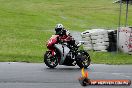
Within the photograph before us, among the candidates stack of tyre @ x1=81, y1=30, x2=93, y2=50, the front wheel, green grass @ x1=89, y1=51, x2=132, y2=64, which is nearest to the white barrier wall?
green grass @ x1=89, y1=51, x2=132, y2=64

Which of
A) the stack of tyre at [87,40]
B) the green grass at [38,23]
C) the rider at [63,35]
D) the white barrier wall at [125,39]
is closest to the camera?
the rider at [63,35]

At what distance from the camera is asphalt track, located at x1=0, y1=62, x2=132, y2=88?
1048 cm

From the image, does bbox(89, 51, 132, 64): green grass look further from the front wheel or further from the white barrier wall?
the front wheel

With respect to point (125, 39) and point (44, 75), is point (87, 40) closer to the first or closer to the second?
point (125, 39)

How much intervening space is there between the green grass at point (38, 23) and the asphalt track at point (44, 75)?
8.04ft

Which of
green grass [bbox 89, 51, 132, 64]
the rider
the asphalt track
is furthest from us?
green grass [bbox 89, 51, 132, 64]

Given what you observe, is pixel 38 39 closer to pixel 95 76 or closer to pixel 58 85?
pixel 95 76

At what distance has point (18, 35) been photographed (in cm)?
2762

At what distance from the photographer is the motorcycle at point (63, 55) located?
1464cm

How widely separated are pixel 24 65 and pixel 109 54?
5721 millimetres

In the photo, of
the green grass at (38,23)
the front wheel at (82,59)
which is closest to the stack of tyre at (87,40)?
the green grass at (38,23)

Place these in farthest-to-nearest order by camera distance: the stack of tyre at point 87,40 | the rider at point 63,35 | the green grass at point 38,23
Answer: the stack of tyre at point 87,40, the green grass at point 38,23, the rider at point 63,35

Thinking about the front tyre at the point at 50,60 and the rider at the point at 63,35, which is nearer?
the front tyre at the point at 50,60

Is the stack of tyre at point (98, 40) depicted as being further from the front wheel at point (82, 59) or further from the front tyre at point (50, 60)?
the front tyre at point (50, 60)
